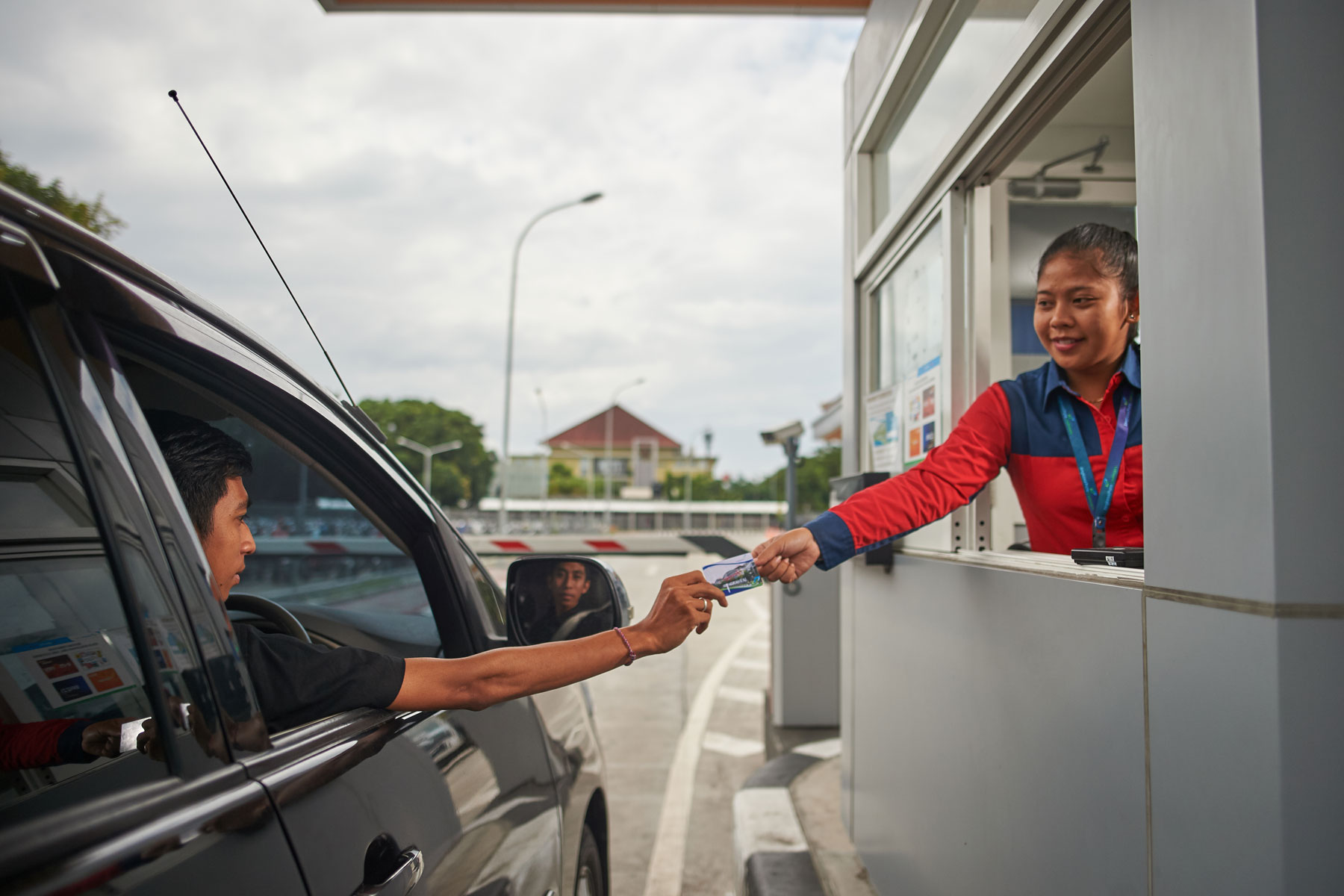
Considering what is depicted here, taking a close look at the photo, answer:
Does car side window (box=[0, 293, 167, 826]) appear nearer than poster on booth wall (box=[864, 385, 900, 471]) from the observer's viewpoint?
Yes

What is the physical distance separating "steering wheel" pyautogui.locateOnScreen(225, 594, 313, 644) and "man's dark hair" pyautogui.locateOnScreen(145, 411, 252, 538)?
48 cm

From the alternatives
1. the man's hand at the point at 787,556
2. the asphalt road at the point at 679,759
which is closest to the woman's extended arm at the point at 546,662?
A: the man's hand at the point at 787,556

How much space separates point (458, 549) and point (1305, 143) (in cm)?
173

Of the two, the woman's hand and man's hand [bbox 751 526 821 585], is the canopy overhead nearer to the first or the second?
man's hand [bbox 751 526 821 585]

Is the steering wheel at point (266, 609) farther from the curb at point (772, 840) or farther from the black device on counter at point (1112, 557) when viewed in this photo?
the curb at point (772, 840)

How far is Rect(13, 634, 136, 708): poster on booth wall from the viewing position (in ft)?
4.08

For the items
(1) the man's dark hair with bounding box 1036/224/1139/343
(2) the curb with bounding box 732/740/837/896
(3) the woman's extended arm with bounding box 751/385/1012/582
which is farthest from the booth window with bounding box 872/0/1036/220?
(2) the curb with bounding box 732/740/837/896

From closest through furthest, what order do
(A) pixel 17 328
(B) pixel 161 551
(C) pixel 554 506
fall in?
(A) pixel 17 328 < (B) pixel 161 551 < (C) pixel 554 506

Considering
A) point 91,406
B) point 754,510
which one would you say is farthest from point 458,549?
point 754,510

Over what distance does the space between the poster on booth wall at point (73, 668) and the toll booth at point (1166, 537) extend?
4.94 ft

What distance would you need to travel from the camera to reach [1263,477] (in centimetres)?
129

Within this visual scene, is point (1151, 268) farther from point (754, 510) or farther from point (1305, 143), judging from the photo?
point (754, 510)

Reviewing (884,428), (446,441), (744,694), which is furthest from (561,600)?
(446,441)

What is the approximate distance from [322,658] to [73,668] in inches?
12.9
